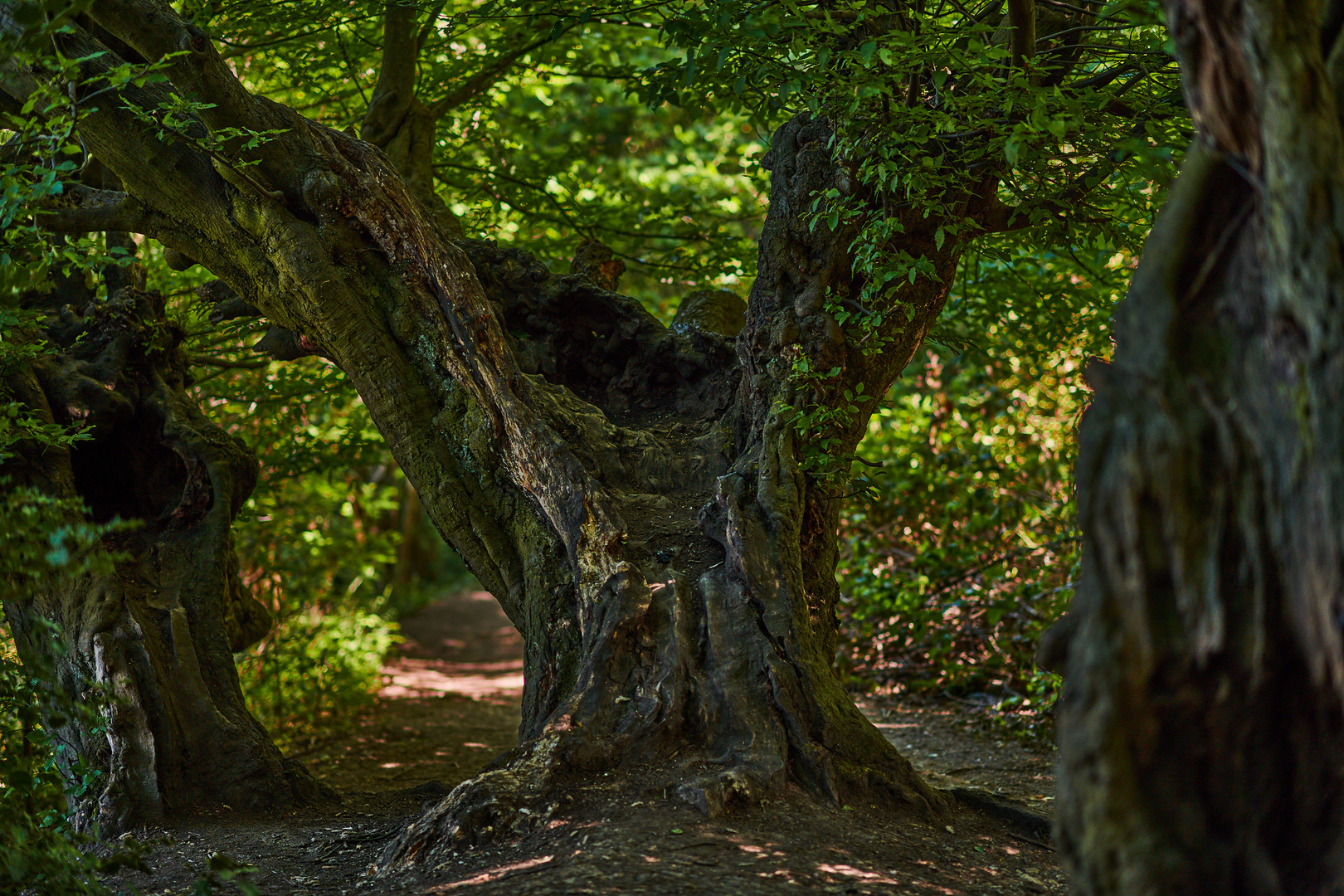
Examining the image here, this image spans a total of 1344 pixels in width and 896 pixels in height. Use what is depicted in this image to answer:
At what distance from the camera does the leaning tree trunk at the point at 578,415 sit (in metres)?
3.87

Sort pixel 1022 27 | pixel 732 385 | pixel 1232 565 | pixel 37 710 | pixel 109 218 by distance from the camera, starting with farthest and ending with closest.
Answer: pixel 732 385 → pixel 109 218 → pixel 1022 27 → pixel 37 710 → pixel 1232 565

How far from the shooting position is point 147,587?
5.21 metres

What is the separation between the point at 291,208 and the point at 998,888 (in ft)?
14.5

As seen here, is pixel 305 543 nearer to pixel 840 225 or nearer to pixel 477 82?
pixel 477 82

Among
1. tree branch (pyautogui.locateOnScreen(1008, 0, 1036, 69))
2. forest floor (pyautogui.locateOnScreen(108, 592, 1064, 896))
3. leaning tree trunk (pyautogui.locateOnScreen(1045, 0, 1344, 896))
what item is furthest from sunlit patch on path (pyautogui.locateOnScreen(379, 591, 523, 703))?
leaning tree trunk (pyautogui.locateOnScreen(1045, 0, 1344, 896))

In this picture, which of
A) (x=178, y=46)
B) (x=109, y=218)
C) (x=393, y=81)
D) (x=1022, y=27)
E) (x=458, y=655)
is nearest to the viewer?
(x=1022, y=27)

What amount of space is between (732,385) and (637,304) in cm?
83

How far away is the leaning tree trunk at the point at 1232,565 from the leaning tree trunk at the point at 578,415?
173cm

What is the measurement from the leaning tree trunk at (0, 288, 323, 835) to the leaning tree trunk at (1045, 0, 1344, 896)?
12.8ft

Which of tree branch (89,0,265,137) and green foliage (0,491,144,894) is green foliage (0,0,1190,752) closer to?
tree branch (89,0,265,137)

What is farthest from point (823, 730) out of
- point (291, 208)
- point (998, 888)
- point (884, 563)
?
point (884, 563)

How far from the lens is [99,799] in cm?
448

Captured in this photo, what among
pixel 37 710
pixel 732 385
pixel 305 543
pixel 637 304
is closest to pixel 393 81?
pixel 637 304

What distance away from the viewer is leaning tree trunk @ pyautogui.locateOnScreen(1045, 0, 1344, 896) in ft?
6.56
